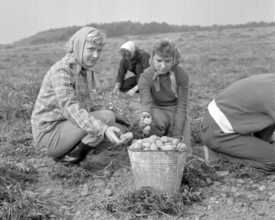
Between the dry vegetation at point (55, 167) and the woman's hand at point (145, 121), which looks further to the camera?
the woman's hand at point (145, 121)

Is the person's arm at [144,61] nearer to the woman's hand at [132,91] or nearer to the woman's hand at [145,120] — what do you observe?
the woman's hand at [132,91]

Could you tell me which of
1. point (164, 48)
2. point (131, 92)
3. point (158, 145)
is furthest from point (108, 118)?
point (131, 92)

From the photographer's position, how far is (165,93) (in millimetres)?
4109

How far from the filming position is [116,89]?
21.9 feet

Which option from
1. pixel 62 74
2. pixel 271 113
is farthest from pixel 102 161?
pixel 271 113

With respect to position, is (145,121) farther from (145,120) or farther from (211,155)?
(211,155)

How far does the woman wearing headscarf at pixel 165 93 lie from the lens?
381 centimetres

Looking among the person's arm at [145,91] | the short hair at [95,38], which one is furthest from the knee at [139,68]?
the short hair at [95,38]

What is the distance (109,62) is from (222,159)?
9.13m

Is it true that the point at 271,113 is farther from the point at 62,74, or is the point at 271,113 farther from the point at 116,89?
the point at 116,89

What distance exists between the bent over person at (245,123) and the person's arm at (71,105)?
1.11 metres

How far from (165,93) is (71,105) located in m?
1.23

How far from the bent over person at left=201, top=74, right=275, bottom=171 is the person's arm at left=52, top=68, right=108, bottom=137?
1.11m

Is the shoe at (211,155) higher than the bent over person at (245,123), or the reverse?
the bent over person at (245,123)
